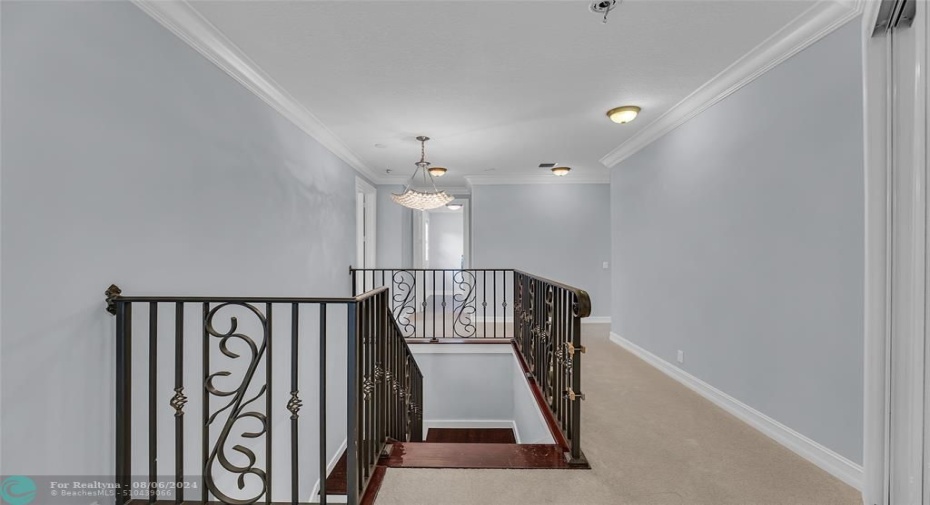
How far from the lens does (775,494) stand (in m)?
1.83

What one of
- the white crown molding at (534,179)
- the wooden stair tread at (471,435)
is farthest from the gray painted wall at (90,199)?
the white crown molding at (534,179)

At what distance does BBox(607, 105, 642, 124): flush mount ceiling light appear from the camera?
3189mm

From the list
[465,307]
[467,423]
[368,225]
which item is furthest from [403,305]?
[368,225]

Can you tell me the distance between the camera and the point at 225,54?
7.27 ft

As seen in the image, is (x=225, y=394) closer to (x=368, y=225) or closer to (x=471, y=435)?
(x=471, y=435)

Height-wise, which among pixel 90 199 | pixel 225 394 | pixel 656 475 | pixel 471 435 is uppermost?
pixel 90 199

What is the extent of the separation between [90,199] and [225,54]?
1249mm

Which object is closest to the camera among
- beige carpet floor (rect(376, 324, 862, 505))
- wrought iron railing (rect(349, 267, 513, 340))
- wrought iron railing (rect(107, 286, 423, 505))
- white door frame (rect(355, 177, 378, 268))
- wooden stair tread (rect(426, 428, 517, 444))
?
wrought iron railing (rect(107, 286, 423, 505))

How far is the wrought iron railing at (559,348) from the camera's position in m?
1.97

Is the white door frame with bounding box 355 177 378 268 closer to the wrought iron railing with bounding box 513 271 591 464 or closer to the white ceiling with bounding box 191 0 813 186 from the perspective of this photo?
the white ceiling with bounding box 191 0 813 186

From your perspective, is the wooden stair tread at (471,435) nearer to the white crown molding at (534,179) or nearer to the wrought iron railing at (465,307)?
the wrought iron railing at (465,307)

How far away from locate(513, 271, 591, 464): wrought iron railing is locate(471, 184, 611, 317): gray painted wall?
8.33ft

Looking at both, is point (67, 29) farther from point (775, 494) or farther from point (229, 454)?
point (775, 494)

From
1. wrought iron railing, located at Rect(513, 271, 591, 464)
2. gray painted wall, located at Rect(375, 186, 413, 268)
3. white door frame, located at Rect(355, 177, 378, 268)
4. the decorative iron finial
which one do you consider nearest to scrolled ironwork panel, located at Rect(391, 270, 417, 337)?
gray painted wall, located at Rect(375, 186, 413, 268)
